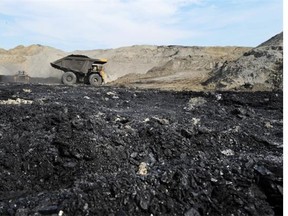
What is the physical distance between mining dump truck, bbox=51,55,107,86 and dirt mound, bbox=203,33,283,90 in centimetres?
506

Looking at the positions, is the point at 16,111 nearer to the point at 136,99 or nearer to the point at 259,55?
the point at 136,99

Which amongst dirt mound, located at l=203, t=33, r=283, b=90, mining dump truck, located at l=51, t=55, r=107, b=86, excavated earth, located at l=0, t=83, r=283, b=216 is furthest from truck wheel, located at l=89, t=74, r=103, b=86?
excavated earth, located at l=0, t=83, r=283, b=216

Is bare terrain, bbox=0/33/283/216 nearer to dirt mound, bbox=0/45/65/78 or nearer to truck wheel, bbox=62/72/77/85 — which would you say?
truck wheel, bbox=62/72/77/85

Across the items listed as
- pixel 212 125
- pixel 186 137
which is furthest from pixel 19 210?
pixel 212 125

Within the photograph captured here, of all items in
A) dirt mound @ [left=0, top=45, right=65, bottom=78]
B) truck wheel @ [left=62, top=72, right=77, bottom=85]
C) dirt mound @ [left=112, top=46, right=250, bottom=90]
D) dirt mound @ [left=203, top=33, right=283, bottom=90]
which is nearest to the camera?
dirt mound @ [left=203, top=33, right=283, bottom=90]

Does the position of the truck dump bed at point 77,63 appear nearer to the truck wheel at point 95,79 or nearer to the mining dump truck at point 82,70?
the mining dump truck at point 82,70

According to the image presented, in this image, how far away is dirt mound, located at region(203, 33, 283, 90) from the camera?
17.3 meters

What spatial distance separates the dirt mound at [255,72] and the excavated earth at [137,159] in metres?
7.78

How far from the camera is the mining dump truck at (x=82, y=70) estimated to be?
18.6 m

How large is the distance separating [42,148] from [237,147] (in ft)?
10.5

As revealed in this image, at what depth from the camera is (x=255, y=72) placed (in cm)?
1825

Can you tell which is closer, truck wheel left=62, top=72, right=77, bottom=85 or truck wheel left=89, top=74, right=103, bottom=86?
truck wheel left=89, top=74, right=103, bottom=86

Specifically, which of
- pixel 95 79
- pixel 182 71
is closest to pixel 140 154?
pixel 95 79

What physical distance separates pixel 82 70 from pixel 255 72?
7.76 meters
